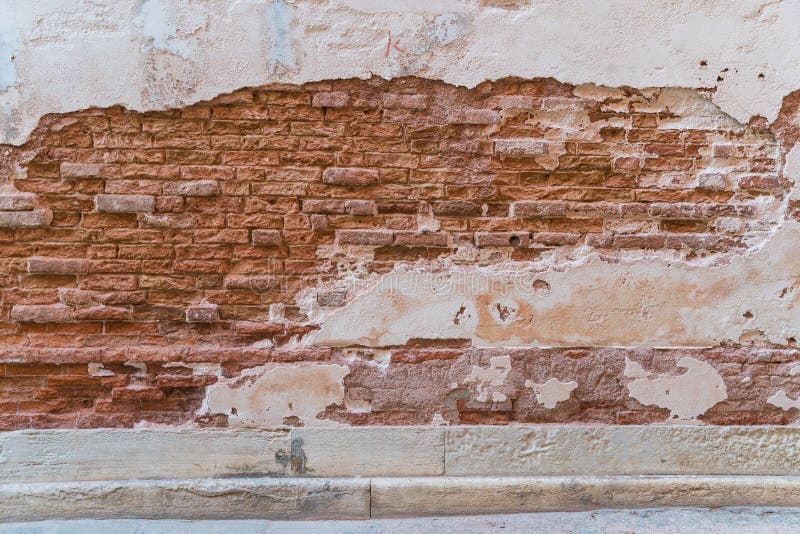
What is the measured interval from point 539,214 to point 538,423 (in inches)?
38.1

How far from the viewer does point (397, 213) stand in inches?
98.5

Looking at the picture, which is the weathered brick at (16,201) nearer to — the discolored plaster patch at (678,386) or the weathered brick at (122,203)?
the weathered brick at (122,203)

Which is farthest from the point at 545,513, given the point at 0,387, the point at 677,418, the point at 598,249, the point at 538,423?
the point at 0,387

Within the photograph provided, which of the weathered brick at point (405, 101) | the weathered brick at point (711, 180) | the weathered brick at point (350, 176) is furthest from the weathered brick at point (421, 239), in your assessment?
the weathered brick at point (711, 180)

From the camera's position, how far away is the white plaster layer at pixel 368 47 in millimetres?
2404

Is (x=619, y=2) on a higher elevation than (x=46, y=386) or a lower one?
higher

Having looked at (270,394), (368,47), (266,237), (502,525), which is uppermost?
(368,47)

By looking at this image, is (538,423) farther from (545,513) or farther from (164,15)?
(164,15)

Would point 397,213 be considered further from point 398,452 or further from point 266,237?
point 398,452

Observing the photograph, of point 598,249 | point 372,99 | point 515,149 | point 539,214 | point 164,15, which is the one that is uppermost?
point 164,15

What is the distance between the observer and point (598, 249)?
99.7 inches

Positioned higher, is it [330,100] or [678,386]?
[330,100]

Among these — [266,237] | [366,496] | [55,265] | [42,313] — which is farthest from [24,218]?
[366,496]

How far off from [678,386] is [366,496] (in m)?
1.52
